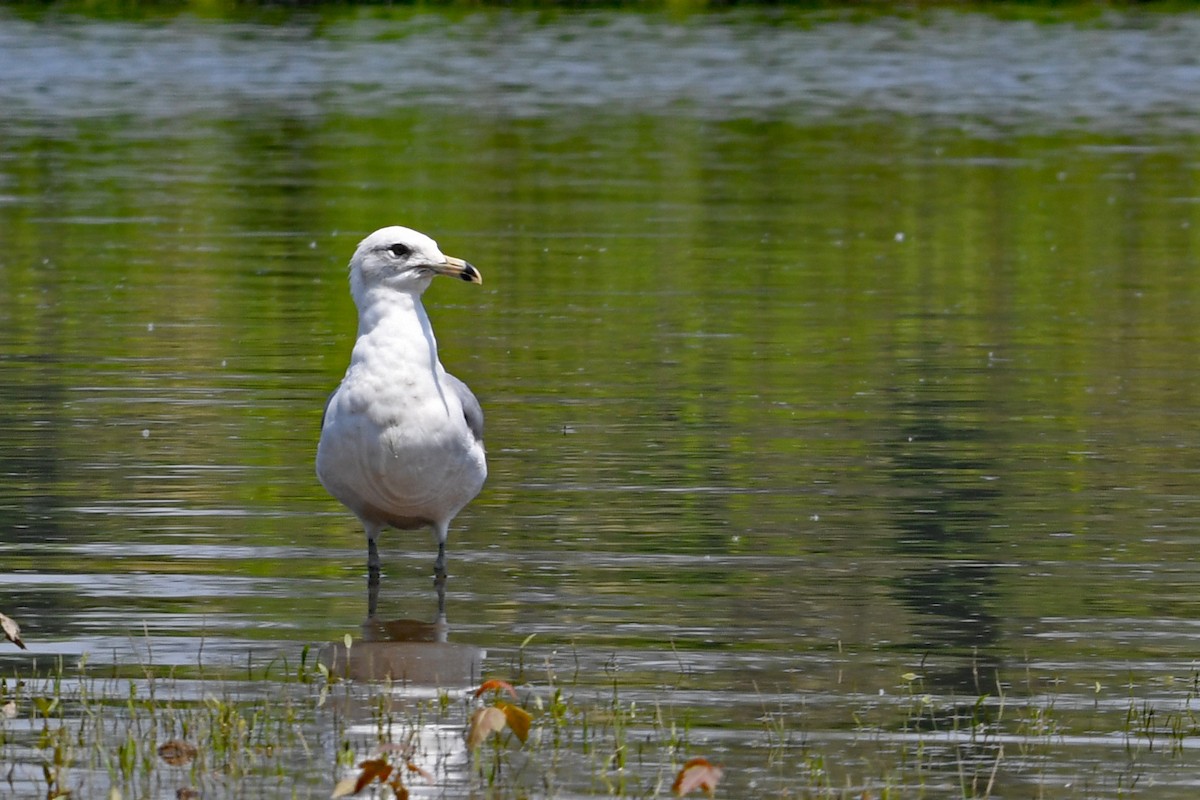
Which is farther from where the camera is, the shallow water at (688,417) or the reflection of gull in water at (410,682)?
the shallow water at (688,417)

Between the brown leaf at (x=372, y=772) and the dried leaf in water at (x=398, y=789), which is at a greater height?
the brown leaf at (x=372, y=772)

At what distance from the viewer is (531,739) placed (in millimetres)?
8117

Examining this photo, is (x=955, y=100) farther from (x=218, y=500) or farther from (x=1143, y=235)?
(x=218, y=500)

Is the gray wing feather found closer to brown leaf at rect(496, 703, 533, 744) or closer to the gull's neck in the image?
the gull's neck

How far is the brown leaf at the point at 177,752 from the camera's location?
7.73m

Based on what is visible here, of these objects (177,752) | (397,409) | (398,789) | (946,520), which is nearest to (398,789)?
(398,789)

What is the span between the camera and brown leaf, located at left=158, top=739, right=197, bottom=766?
25.4ft

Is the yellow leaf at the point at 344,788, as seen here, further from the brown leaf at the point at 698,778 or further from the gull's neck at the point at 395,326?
the gull's neck at the point at 395,326

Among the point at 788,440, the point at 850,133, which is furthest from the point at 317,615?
the point at 850,133

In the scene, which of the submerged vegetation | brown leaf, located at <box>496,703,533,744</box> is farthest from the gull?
brown leaf, located at <box>496,703,533,744</box>

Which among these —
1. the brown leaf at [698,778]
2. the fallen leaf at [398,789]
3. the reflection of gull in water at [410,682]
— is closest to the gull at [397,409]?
the reflection of gull in water at [410,682]

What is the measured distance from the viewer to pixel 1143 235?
23922 mm

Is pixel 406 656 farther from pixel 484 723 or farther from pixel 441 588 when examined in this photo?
pixel 484 723

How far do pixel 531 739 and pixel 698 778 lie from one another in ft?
4.11
